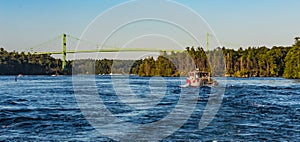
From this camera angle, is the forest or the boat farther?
the forest

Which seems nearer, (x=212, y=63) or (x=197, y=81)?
(x=197, y=81)

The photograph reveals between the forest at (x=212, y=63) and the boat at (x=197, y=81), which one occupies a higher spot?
the forest at (x=212, y=63)

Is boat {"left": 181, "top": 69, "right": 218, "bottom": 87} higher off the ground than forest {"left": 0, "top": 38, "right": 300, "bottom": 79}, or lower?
lower

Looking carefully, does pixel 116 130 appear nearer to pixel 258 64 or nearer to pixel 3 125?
pixel 3 125

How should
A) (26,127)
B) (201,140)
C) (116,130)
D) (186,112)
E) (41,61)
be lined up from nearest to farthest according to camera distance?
1. (201,140)
2. (116,130)
3. (26,127)
4. (186,112)
5. (41,61)

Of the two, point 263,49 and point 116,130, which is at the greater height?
point 263,49

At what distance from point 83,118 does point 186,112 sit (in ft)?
20.2

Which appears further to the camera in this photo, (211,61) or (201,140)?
(211,61)

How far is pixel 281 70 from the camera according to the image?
139750mm

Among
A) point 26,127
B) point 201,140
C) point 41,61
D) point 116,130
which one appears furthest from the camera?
point 41,61

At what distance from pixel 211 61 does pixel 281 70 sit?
22.9m

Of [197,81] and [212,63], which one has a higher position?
[212,63]

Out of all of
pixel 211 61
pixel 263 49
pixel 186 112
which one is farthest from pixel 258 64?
pixel 186 112

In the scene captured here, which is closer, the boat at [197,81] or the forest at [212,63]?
the boat at [197,81]
